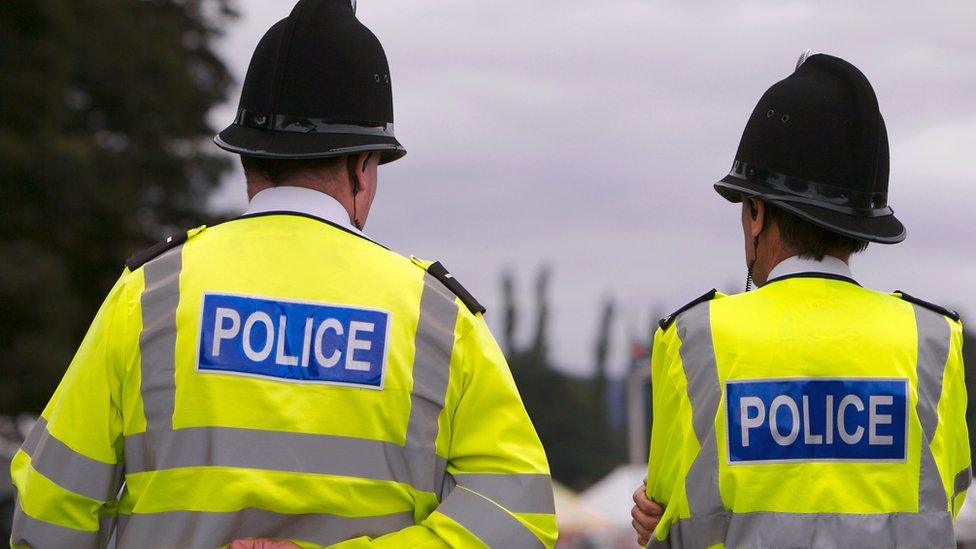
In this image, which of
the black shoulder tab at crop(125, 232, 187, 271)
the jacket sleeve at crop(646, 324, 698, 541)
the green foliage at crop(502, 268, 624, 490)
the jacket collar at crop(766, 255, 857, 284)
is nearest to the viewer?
the black shoulder tab at crop(125, 232, 187, 271)

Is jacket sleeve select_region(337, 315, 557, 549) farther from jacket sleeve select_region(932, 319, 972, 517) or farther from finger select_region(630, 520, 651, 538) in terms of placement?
jacket sleeve select_region(932, 319, 972, 517)

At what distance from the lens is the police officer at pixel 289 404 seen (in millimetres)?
3648

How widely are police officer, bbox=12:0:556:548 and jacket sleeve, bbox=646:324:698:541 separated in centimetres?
52

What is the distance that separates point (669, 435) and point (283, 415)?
1.19 meters

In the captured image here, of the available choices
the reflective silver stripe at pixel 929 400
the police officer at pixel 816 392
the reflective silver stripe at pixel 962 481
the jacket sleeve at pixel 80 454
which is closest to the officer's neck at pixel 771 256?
the police officer at pixel 816 392

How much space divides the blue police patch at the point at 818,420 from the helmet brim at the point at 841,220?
0.42 m

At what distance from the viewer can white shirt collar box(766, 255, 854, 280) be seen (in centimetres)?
439

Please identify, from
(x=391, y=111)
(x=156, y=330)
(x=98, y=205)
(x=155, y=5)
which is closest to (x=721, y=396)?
(x=391, y=111)

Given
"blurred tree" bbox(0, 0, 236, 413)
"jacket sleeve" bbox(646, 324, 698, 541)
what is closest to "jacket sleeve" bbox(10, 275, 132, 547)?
"jacket sleeve" bbox(646, 324, 698, 541)

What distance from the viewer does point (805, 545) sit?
4.14 meters

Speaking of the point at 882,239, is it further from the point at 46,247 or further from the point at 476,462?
the point at 46,247

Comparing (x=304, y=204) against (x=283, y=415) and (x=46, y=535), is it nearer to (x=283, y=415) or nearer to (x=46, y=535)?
(x=283, y=415)

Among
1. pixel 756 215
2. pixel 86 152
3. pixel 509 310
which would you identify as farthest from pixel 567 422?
pixel 756 215

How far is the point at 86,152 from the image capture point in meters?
25.8
